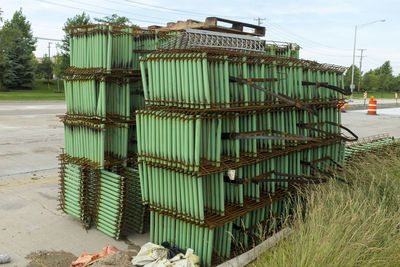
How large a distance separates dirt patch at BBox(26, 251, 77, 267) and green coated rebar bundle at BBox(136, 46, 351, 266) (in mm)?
1275

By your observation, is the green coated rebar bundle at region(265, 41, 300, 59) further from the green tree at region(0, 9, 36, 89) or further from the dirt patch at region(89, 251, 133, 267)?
the green tree at region(0, 9, 36, 89)

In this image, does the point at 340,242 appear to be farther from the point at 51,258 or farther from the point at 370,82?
the point at 370,82

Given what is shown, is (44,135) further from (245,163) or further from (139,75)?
(245,163)

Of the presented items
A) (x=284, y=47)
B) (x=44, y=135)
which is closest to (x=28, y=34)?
(x=44, y=135)

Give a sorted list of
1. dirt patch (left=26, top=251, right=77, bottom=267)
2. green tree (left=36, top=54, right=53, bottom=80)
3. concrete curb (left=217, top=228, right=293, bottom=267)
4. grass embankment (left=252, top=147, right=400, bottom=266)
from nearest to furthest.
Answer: grass embankment (left=252, top=147, right=400, bottom=266) → concrete curb (left=217, top=228, right=293, bottom=267) → dirt patch (left=26, top=251, right=77, bottom=267) → green tree (left=36, top=54, right=53, bottom=80)

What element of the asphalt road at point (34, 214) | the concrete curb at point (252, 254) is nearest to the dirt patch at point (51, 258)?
the asphalt road at point (34, 214)

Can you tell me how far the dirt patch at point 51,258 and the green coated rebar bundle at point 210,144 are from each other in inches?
50.2

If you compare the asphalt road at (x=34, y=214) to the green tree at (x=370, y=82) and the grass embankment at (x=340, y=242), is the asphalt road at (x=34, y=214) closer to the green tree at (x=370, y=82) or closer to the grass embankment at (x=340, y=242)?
the grass embankment at (x=340, y=242)

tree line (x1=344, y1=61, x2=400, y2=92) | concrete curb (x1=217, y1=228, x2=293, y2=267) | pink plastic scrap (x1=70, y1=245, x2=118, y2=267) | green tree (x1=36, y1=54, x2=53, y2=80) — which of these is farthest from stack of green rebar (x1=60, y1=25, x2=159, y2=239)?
tree line (x1=344, y1=61, x2=400, y2=92)

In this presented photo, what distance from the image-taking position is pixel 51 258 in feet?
18.0

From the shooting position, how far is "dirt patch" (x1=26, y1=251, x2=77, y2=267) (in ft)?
17.4

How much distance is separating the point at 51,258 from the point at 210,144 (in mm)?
2925

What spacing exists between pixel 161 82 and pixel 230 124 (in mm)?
1163

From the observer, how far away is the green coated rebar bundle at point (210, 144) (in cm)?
492
